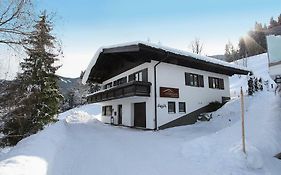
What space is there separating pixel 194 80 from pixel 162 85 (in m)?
4.53

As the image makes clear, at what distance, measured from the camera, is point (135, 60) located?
77.3 ft

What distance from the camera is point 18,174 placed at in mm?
5973

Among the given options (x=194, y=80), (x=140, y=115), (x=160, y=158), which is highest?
(x=194, y=80)

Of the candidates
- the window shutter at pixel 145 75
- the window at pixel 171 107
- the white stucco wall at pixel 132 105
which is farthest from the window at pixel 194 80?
the white stucco wall at pixel 132 105

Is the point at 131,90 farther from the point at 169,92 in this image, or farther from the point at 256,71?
the point at 256,71

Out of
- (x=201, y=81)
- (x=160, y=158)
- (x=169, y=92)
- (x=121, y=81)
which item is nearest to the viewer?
(x=160, y=158)

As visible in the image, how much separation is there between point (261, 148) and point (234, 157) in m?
1.75

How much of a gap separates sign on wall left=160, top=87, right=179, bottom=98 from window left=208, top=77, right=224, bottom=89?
5.64 m

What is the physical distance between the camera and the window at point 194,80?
22.9 metres

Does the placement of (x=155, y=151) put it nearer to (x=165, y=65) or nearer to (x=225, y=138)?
(x=225, y=138)

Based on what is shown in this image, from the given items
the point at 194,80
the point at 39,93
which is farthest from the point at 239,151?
the point at 39,93

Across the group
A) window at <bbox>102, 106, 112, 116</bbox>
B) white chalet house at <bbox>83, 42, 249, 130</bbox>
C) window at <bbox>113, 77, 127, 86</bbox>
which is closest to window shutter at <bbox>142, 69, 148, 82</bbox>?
white chalet house at <bbox>83, 42, 249, 130</bbox>

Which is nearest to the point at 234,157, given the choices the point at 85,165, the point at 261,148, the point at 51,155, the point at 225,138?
the point at 261,148

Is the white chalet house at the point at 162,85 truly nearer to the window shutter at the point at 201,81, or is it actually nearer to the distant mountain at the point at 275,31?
the window shutter at the point at 201,81
